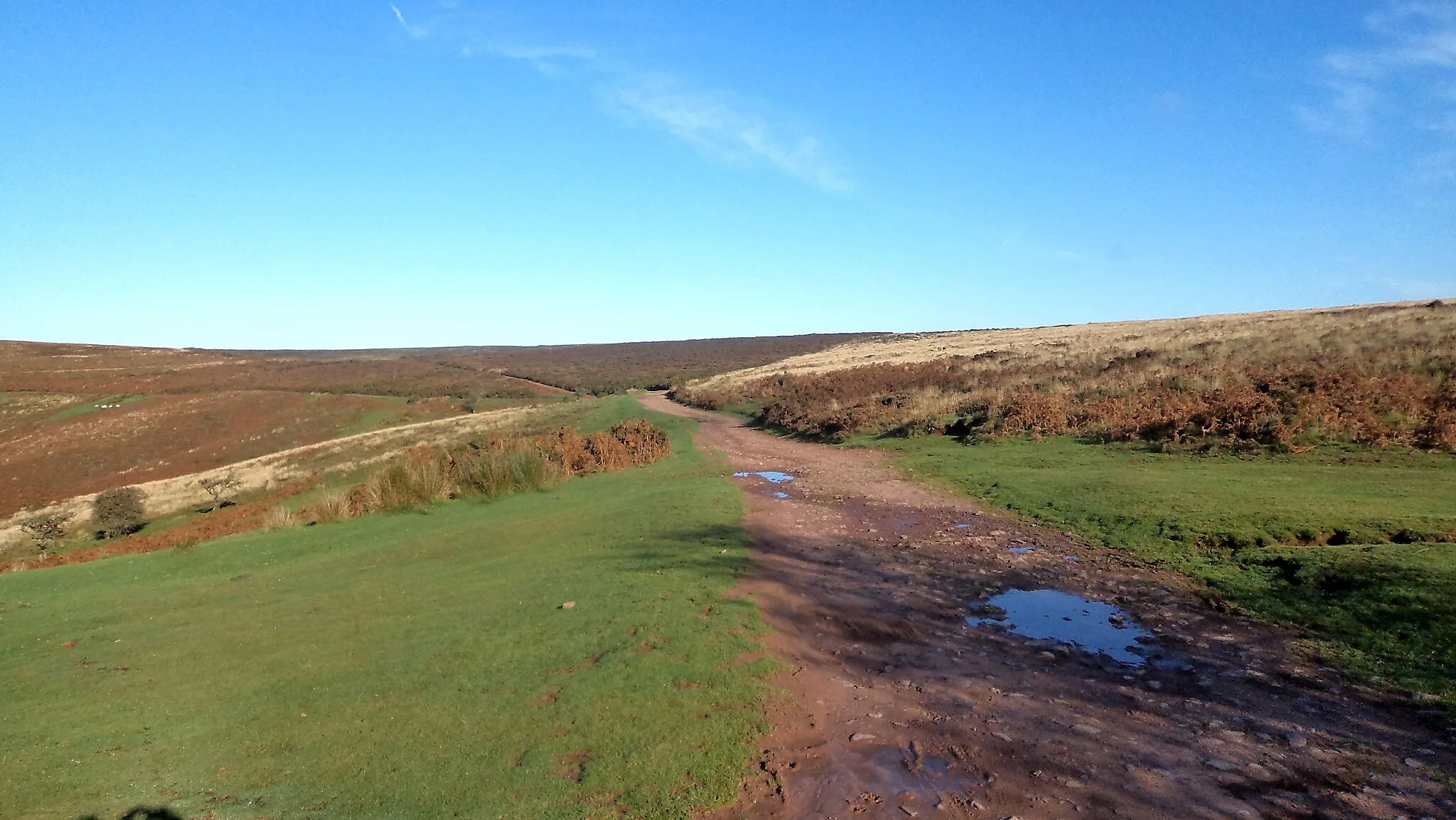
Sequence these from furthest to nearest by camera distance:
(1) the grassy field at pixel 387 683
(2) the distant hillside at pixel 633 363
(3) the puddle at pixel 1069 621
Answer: (2) the distant hillside at pixel 633 363
(3) the puddle at pixel 1069 621
(1) the grassy field at pixel 387 683

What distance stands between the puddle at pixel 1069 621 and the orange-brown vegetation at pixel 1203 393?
11.0m

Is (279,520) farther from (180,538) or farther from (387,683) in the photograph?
(387,683)

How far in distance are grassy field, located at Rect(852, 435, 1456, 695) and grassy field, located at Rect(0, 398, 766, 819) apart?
620 centimetres

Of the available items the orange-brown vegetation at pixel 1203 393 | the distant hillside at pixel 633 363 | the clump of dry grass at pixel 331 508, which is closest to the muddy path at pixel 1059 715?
the orange-brown vegetation at pixel 1203 393

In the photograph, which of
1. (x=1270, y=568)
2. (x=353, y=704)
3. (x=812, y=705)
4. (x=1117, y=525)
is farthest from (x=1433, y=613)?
(x=353, y=704)

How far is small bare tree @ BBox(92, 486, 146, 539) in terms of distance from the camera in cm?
2456

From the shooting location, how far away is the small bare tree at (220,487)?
94.5ft

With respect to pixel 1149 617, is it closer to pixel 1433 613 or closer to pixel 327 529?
Result: pixel 1433 613

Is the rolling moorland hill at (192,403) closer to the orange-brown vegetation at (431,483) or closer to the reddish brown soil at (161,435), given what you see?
the reddish brown soil at (161,435)

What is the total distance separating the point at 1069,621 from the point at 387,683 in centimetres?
773

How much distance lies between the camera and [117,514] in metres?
25.0

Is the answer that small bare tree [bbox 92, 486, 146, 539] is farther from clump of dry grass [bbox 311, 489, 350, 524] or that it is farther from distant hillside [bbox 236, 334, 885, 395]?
distant hillside [bbox 236, 334, 885, 395]

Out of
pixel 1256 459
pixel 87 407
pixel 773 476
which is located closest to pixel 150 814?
pixel 773 476

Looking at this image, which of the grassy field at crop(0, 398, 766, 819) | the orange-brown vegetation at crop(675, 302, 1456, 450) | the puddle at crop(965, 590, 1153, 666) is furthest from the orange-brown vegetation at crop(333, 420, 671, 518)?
the puddle at crop(965, 590, 1153, 666)
